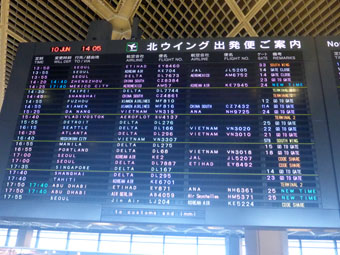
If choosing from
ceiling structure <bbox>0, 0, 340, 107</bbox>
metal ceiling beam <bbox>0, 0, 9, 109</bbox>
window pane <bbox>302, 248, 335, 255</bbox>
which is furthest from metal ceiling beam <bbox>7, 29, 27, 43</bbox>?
window pane <bbox>302, 248, 335, 255</bbox>

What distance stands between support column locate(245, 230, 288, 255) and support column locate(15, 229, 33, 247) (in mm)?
13623

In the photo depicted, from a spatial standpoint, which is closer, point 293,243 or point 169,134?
point 169,134

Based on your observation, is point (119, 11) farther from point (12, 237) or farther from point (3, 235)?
point (3, 235)

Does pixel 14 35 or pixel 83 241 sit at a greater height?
pixel 14 35

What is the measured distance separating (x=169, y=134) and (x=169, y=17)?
579 centimetres

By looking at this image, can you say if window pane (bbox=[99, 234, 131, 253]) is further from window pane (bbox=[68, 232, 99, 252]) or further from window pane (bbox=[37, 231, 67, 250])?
window pane (bbox=[37, 231, 67, 250])

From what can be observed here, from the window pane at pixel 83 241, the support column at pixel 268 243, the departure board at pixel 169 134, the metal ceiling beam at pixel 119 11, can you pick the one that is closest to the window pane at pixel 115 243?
the window pane at pixel 83 241

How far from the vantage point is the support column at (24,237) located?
18734 mm

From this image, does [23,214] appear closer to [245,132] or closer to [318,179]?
[245,132]

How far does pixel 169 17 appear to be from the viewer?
33.8 ft

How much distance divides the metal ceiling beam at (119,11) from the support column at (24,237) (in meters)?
14.8

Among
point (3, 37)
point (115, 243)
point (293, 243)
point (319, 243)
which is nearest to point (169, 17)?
point (3, 37)

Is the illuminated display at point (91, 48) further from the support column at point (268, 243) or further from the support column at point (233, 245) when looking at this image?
the support column at point (233, 245)

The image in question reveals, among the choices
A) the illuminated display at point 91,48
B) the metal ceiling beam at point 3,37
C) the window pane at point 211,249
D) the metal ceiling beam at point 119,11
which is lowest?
the window pane at point 211,249
